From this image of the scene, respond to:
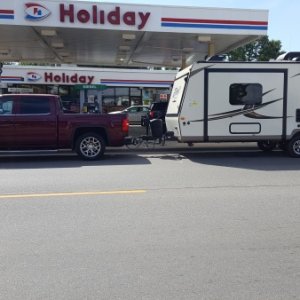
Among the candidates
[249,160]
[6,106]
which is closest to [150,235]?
[249,160]

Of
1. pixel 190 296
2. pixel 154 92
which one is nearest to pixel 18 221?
pixel 190 296

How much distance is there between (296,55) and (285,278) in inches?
438

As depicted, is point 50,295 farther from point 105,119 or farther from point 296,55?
point 296,55

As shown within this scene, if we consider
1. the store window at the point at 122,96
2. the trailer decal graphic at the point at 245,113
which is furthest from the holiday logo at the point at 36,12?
the store window at the point at 122,96

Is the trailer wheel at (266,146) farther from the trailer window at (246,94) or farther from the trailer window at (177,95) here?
the trailer window at (177,95)

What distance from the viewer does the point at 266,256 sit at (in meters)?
4.71

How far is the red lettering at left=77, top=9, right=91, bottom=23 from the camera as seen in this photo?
15.5 m

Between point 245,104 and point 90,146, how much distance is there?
4717 mm

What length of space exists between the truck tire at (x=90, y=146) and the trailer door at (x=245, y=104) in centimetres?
315

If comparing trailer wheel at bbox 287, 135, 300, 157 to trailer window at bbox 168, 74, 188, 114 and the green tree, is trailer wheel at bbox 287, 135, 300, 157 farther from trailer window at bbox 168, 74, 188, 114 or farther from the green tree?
the green tree

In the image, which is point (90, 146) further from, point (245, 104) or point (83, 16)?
point (83, 16)

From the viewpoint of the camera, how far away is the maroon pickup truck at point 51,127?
38.5 feet

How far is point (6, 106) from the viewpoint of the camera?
1176cm

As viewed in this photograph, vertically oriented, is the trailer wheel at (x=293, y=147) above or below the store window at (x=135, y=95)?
below
